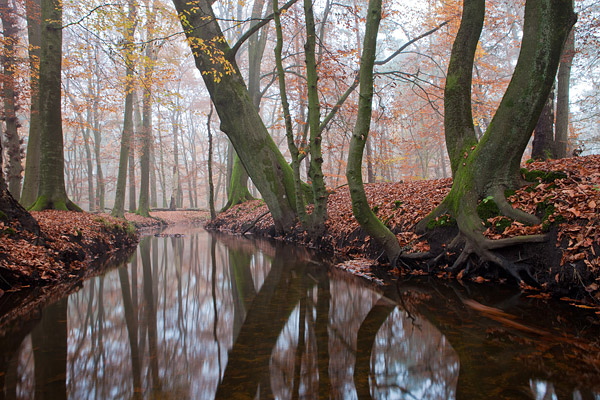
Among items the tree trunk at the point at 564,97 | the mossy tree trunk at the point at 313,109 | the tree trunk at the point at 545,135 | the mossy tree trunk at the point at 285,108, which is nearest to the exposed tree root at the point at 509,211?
the tree trunk at the point at 545,135

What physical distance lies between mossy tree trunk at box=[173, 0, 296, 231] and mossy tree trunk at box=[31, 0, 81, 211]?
365 cm

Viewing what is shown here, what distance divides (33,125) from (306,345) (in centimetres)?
1219

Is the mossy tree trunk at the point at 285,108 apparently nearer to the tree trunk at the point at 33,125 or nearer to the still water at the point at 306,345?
the still water at the point at 306,345

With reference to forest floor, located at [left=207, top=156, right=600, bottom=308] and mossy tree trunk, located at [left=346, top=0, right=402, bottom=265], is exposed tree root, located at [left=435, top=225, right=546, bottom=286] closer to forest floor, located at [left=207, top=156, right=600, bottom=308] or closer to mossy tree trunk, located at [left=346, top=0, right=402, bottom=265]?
forest floor, located at [left=207, top=156, right=600, bottom=308]

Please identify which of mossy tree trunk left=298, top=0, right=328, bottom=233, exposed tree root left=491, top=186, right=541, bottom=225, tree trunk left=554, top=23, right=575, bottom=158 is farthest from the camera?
tree trunk left=554, top=23, right=575, bottom=158

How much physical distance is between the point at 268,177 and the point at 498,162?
5.90 meters

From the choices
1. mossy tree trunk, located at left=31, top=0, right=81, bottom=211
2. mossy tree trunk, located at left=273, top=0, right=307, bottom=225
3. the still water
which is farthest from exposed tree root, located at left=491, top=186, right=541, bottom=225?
mossy tree trunk, located at left=31, top=0, right=81, bottom=211

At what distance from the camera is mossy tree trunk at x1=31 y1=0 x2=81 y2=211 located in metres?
9.07

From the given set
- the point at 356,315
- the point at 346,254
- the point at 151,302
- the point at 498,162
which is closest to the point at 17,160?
the point at 151,302

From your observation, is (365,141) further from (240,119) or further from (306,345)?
(240,119)

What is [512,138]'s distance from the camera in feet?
14.2

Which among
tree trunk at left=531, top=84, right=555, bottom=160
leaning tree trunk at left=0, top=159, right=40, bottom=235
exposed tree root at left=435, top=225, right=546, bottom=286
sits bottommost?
exposed tree root at left=435, top=225, right=546, bottom=286

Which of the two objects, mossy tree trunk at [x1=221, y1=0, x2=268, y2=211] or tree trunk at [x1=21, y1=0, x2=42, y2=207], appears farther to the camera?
mossy tree trunk at [x1=221, y1=0, x2=268, y2=211]

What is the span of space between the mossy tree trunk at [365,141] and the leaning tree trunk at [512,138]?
0.99m
